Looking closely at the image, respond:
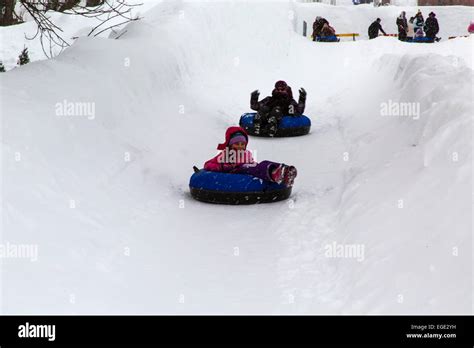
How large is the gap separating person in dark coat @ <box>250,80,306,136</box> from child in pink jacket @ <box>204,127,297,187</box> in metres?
3.84

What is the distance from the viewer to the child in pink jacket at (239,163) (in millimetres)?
7770

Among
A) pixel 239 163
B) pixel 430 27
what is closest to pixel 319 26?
pixel 430 27

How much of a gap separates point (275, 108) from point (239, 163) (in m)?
4.52

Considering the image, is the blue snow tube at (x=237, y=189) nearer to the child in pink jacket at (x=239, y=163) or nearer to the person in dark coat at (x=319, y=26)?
the child in pink jacket at (x=239, y=163)

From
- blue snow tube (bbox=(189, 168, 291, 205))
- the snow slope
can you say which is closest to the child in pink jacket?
blue snow tube (bbox=(189, 168, 291, 205))

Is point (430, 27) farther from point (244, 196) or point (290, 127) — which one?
point (244, 196)

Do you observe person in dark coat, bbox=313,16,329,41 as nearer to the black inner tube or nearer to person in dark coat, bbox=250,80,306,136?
person in dark coat, bbox=250,80,306,136

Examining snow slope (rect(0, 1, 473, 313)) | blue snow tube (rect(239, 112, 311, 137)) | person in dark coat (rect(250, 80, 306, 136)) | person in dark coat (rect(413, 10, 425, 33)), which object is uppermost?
person in dark coat (rect(413, 10, 425, 33))

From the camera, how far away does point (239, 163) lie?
26.5ft

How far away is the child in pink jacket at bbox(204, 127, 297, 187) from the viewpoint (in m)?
7.77

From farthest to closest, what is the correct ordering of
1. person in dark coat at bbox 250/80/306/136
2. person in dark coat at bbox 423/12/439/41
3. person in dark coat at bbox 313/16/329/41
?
person in dark coat at bbox 423/12/439/41 → person in dark coat at bbox 313/16/329/41 → person in dark coat at bbox 250/80/306/136

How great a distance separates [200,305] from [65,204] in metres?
1.93

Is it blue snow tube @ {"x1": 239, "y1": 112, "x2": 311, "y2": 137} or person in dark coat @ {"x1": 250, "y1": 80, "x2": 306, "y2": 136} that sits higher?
person in dark coat @ {"x1": 250, "y1": 80, "x2": 306, "y2": 136}

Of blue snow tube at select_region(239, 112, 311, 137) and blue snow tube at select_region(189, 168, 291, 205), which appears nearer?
blue snow tube at select_region(189, 168, 291, 205)
